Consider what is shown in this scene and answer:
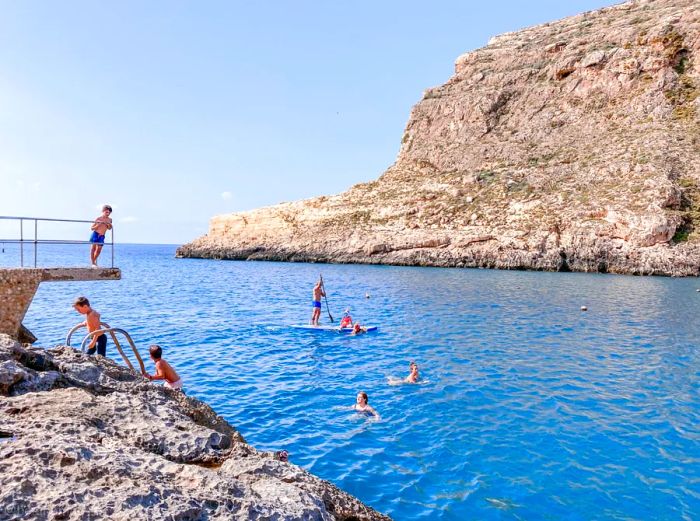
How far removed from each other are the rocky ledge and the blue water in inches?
192

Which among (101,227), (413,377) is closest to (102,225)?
(101,227)

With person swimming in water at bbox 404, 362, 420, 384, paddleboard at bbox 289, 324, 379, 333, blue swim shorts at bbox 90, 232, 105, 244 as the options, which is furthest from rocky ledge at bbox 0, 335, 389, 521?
paddleboard at bbox 289, 324, 379, 333

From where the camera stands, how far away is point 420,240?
71.3 m

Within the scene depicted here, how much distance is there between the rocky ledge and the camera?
3.21 metres

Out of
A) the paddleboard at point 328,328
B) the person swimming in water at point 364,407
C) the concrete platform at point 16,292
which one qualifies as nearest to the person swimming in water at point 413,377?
the person swimming in water at point 364,407

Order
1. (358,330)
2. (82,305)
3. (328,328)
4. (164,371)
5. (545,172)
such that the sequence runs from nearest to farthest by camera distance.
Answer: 1. (164,371)
2. (82,305)
3. (358,330)
4. (328,328)
5. (545,172)

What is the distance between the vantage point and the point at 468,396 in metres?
14.2

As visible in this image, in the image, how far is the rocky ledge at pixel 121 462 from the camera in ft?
10.5

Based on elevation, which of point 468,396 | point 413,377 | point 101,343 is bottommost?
point 468,396

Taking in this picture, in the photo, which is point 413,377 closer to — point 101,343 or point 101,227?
point 101,343

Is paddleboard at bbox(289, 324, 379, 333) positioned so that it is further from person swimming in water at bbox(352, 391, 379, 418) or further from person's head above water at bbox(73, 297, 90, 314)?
person's head above water at bbox(73, 297, 90, 314)

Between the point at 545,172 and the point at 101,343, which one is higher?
the point at 545,172

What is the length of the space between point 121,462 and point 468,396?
39.4 feet

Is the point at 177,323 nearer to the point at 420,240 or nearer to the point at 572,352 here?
the point at 572,352
